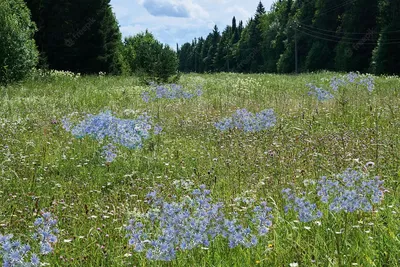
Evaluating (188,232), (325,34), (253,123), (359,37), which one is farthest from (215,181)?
(325,34)

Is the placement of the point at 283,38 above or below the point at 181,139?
above

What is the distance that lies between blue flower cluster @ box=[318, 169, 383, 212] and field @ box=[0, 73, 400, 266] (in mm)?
28

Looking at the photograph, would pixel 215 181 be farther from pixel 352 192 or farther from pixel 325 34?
pixel 325 34

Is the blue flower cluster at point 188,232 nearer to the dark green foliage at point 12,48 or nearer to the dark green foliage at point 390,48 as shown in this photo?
the dark green foliage at point 12,48

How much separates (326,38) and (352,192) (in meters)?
49.4

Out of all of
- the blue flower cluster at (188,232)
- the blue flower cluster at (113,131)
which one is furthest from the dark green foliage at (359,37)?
the blue flower cluster at (188,232)

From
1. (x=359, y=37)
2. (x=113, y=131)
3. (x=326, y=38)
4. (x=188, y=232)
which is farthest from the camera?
(x=326, y=38)

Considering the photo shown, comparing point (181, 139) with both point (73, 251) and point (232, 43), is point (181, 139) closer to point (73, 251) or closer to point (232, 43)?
point (73, 251)

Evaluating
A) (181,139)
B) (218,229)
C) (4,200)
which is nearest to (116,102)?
(181,139)

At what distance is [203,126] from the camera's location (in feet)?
26.2

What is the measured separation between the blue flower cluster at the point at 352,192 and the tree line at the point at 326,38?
114ft

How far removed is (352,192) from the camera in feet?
8.61

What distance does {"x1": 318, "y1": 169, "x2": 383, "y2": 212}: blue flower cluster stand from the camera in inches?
102

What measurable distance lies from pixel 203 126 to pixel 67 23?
3041 centimetres
